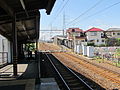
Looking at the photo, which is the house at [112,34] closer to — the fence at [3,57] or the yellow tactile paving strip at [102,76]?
the yellow tactile paving strip at [102,76]

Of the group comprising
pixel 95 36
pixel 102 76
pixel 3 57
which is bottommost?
pixel 102 76

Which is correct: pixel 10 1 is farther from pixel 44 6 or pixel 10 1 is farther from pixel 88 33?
pixel 88 33

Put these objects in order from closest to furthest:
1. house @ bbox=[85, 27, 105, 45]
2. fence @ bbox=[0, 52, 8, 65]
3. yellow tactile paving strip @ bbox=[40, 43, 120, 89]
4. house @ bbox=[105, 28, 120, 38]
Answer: yellow tactile paving strip @ bbox=[40, 43, 120, 89]
fence @ bbox=[0, 52, 8, 65]
house @ bbox=[85, 27, 105, 45]
house @ bbox=[105, 28, 120, 38]

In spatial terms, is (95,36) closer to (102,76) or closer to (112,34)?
(112,34)

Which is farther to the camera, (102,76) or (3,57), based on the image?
(3,57)

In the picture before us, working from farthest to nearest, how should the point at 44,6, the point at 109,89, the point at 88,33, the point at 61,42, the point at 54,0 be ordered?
1. the point at 61,42
2. the point at 88,33
3. the point at 44,6
4. the point at 109,89
5. the point at 54,0

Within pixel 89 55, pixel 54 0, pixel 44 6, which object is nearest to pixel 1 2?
pixel 54 0

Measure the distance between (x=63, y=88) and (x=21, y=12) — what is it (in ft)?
14.8

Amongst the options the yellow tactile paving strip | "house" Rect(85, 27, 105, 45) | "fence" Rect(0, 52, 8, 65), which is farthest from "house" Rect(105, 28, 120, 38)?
"fence" Rect(0, 52, 8, 65)

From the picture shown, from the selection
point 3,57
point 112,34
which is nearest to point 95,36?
point 112,34

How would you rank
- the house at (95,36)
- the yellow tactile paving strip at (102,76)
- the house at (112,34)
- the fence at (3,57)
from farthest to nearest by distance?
the house at (112,34), the house at (95,36), the fence at (3,57), the yellow tactile paving strip at (102,76)

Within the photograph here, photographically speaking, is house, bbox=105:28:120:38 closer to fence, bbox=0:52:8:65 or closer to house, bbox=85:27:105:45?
house, bbox=85:27:105:45

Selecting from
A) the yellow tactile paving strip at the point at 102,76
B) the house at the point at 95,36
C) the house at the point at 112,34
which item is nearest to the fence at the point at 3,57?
the yellow tactile paving strip at the point at 102,76

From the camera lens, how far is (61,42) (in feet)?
278
